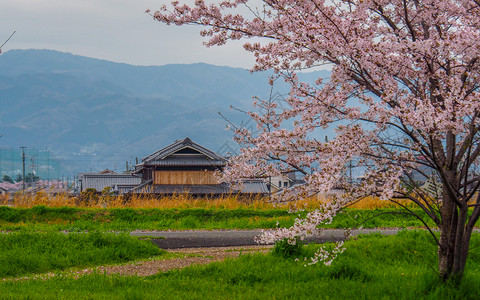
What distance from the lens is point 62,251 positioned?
1170 centimetres

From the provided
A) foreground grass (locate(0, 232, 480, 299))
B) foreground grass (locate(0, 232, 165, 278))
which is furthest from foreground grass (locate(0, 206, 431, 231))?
foreground grass (locate(0, 232, 480, 299))

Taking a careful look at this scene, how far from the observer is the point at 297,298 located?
7469 mm

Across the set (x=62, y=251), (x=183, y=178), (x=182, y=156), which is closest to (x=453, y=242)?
(x=62, y=251)

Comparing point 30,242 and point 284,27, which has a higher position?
point 284,27

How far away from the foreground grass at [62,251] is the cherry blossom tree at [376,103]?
4459 millimetres

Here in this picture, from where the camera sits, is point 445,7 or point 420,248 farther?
point 420,248

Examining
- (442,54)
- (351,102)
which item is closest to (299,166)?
(351,102)

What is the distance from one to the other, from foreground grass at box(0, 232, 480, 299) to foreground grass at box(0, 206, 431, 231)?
794cm

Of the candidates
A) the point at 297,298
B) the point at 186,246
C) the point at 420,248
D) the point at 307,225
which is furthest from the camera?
the point at 186,246

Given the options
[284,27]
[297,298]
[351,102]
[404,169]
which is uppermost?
[284,27]

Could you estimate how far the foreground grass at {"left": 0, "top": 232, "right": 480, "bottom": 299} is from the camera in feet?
24.7

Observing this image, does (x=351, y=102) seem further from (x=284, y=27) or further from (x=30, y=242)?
(x=30, y=242)

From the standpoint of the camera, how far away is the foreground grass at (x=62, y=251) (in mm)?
10758

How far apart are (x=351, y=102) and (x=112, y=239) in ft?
24.4
